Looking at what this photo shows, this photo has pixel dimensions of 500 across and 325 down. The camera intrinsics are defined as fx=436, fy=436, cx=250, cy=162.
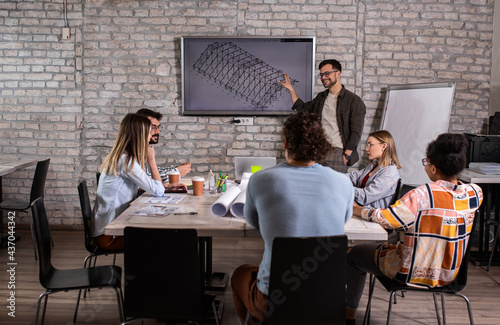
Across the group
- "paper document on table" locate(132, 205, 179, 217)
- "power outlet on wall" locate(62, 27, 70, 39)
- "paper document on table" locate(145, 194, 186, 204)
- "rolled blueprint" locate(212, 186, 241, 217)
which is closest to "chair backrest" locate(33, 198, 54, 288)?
"paper document on table" locate(132, 205, 179, 217)

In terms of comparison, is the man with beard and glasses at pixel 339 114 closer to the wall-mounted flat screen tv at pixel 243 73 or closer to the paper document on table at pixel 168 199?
the wall-mounted flat screen tv at pixel 243 73

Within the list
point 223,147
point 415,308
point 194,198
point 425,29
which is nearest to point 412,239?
point 415,308

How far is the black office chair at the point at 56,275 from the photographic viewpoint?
7.03 feet

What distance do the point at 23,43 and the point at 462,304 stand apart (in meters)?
4.77

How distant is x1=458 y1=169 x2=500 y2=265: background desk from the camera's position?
12.0 ft

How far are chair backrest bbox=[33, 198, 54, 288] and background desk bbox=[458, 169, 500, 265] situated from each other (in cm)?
316

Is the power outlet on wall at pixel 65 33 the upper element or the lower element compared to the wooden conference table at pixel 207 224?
upper

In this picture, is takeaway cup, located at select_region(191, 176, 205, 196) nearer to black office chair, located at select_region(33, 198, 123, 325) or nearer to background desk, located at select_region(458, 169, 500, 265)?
black office chair, located at select_region(33, 198, 123, 325)

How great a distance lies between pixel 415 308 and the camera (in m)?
3.02

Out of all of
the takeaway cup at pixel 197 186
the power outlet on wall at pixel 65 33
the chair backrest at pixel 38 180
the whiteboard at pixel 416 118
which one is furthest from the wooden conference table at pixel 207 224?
the power outlet on wall at pixel 65 33

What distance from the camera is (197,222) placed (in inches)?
88.7

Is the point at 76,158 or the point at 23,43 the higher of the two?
the point at 23,43

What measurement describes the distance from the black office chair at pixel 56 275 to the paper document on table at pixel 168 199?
19.2 inches

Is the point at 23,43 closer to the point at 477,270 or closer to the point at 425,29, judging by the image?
the point at 425,29
